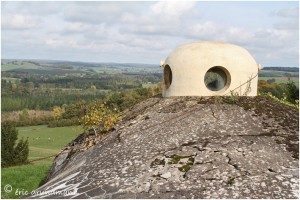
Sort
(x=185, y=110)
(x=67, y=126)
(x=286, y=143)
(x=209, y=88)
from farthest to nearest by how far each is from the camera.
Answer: (x=67, y=126) → (x=209, y=88) → (x=185, y=110) → (x=286, y=143)

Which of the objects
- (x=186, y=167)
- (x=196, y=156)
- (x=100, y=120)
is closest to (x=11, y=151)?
(x=100, y=120)

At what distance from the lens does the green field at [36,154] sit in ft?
59.1

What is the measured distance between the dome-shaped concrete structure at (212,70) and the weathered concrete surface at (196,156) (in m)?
0.58

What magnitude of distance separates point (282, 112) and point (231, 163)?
10.8 feet

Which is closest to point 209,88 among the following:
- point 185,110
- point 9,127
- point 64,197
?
point 185,110

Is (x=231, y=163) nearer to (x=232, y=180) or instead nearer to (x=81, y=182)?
(x=232, y=180)

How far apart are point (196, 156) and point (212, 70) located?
4166mm

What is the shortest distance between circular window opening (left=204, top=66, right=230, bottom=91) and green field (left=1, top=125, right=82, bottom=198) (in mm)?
4871

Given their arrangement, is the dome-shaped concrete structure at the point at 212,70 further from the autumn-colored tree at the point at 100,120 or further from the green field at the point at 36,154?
the green field at the point at 36,154

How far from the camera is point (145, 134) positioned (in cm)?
970

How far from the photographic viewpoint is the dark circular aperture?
456 inches

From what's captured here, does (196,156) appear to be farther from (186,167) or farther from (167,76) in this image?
(167,76)

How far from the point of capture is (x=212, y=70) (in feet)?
38.0
